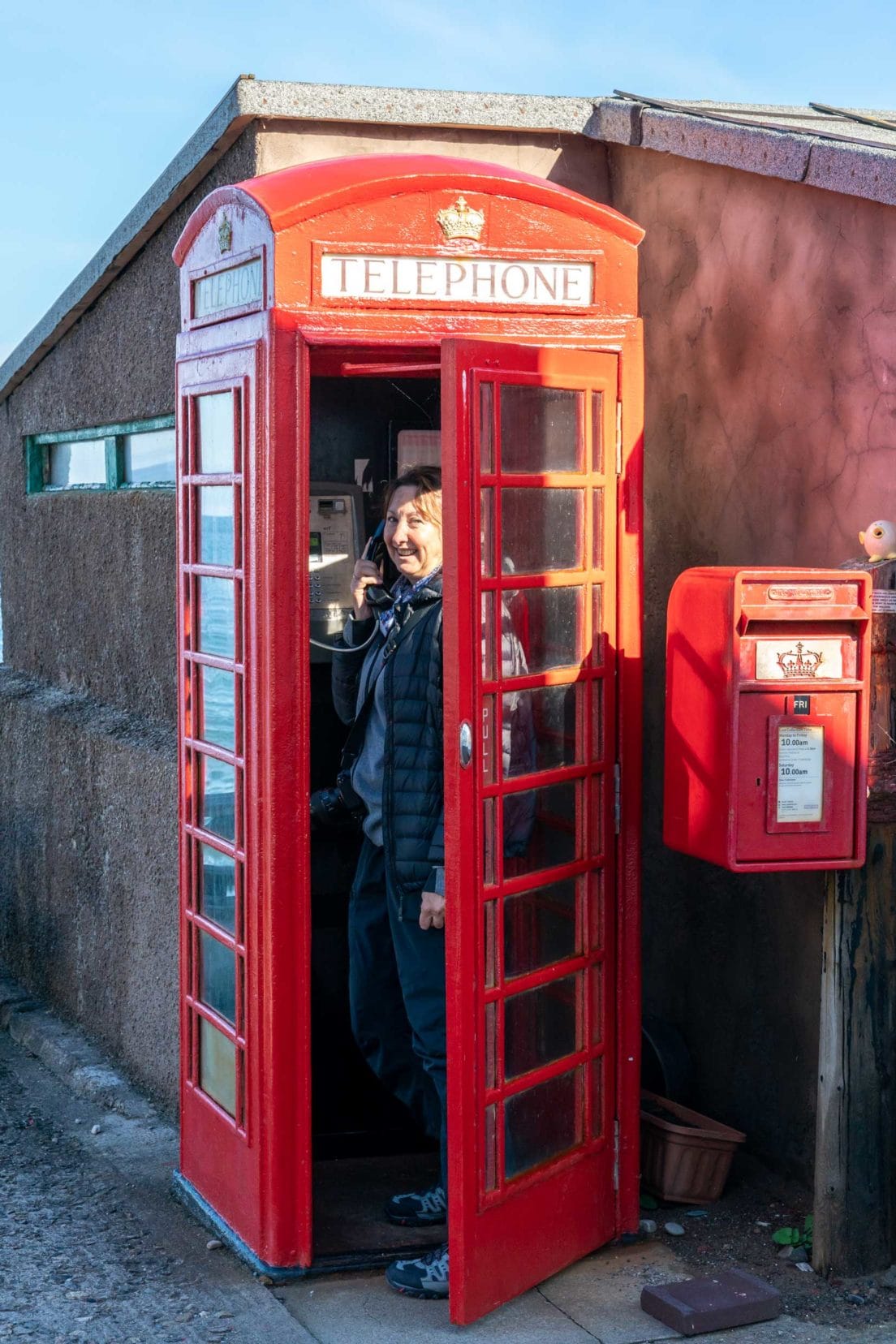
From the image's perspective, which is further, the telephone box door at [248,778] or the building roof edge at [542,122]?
the building roof edge at [542,122]

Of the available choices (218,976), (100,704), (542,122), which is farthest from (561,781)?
(100,704)

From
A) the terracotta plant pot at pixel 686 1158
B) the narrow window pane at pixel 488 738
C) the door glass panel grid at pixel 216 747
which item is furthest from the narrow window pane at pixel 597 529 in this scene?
the terracotta plant pot at pixel 686 1158

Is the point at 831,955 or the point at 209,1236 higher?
the point at 831,955

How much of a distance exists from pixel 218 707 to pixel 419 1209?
158cm

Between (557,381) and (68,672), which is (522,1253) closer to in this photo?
(557,381)

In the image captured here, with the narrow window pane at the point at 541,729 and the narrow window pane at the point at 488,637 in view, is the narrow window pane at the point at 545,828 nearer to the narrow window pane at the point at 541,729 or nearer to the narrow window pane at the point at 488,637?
the narrow window pane at the point at 541,729

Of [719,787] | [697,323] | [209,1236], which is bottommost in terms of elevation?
[209,1236]

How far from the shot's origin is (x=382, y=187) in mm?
4168

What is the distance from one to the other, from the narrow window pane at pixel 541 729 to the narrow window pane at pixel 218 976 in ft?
3.43

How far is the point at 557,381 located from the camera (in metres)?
4.13

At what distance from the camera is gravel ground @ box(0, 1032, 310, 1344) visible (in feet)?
13.7

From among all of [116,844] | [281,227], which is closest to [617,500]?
[281,227]

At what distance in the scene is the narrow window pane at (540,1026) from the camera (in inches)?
162

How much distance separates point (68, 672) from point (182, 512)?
295cm
